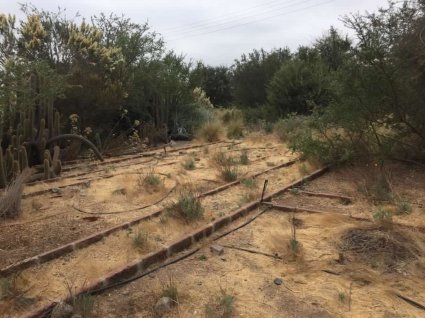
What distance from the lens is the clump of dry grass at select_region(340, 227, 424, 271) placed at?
14.1 ft

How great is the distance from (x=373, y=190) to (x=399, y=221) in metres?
1.26

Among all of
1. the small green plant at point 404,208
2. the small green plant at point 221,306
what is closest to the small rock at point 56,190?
the small green plant at point 221,306

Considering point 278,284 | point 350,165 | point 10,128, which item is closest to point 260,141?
point 350,165

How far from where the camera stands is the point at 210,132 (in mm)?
15328

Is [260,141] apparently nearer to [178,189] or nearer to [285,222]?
[178,189]

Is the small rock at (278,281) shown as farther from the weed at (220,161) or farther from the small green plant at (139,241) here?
the weed at (220,161)

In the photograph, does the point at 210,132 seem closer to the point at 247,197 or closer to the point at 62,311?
the point at 247,197

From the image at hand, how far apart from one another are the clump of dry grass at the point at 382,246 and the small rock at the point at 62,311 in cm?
260

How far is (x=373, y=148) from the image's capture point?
8844mm

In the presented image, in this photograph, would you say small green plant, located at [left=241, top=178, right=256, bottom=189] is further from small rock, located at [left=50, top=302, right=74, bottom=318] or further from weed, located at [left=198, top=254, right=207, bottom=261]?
small rock, located at [left=50, top=302, right=74, bottom=318]

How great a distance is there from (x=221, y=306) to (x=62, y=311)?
1.15 meters

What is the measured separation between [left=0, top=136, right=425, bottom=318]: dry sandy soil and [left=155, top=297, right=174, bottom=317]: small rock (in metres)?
0.05

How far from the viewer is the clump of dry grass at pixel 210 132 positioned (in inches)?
603

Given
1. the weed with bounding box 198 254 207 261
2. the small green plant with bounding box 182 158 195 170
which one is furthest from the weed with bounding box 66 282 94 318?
the small green plant with bounding box 182 158 195 170
